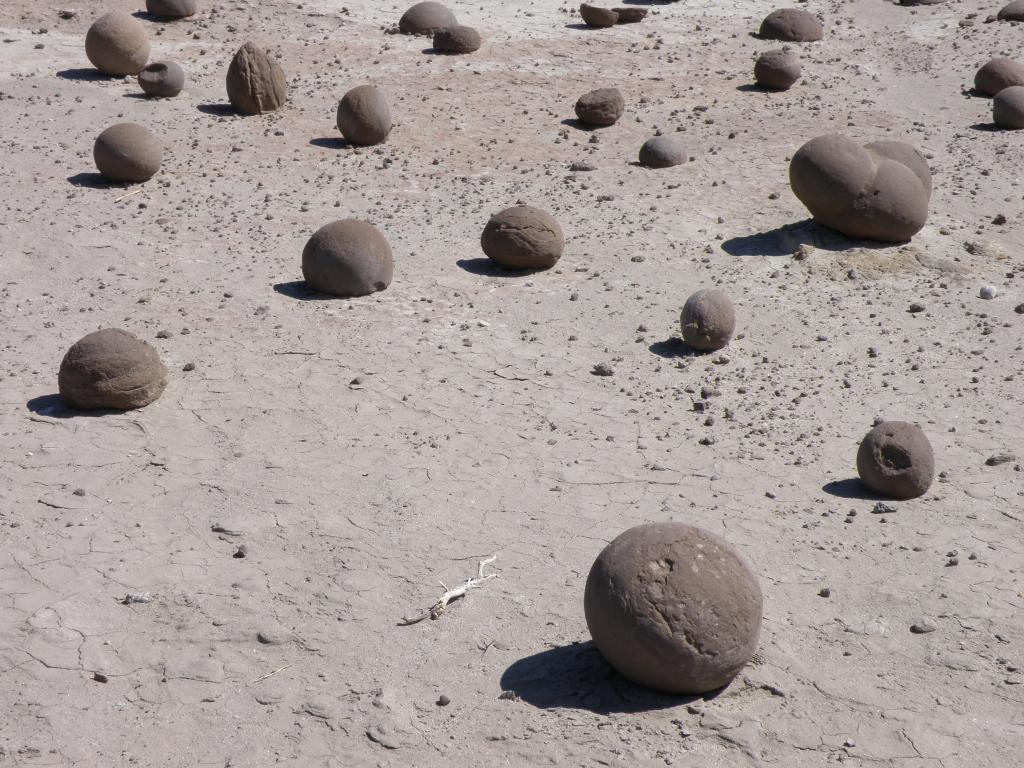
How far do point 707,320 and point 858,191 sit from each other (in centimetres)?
293

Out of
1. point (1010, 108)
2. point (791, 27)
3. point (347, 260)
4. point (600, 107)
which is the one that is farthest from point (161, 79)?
point (1010, 108)

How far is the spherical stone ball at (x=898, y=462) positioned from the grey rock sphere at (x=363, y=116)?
827 cm

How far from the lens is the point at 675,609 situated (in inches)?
203

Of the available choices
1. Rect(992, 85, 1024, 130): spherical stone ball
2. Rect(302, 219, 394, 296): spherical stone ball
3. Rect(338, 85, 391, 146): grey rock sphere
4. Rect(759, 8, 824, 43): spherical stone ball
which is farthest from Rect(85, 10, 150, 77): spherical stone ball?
Rect(992, 85, 1024, 130): spherical stone ball

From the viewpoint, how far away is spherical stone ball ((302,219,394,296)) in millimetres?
10094

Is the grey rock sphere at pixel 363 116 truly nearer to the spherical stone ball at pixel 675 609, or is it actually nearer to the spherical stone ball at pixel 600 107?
the spherical stone ball at pixel 600 107

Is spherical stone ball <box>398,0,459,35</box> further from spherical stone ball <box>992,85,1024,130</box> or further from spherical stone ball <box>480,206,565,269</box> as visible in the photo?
spherical stone ball <box>992,85,1024,130</box>

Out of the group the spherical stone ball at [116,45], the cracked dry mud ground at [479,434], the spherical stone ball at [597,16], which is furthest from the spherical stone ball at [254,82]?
the spherical stone ball at [597,16]

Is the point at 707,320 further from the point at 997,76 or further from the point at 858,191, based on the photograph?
the point at 997,76

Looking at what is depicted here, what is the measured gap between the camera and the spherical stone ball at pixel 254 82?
1435 centimetres

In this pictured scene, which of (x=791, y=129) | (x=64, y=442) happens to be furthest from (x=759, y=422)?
(x=791, y=129)

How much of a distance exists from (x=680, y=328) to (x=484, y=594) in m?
4.21

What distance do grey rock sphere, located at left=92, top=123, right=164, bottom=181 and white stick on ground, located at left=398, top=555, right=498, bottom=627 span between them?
7.79m

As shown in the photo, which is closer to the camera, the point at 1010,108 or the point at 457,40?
the point at 1010,108
